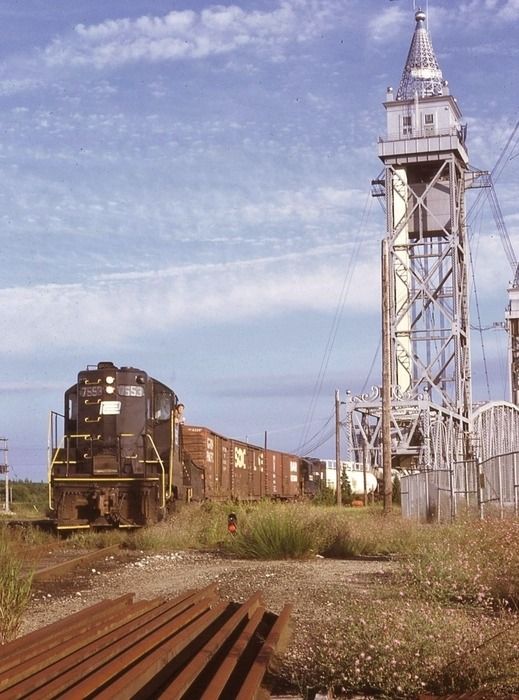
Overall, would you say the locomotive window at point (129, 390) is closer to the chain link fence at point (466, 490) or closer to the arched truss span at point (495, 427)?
the chain link fence at point (466, 490)

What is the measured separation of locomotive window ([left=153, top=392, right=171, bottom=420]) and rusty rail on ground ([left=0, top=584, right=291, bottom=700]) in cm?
1414

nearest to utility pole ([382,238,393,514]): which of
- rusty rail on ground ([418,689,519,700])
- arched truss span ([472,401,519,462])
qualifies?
rusty rail on ground ([418,689,519,700])

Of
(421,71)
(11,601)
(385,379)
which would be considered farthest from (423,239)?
(11,601)

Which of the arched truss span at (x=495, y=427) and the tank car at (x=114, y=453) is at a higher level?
the arched truss span at (x=495, y=427)

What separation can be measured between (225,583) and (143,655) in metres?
5.41

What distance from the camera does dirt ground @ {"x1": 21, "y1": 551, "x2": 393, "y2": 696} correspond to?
9269 millimetres

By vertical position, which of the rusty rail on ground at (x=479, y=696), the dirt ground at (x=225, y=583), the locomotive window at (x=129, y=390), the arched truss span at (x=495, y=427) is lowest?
the dirt ground at (x=225, y=583)

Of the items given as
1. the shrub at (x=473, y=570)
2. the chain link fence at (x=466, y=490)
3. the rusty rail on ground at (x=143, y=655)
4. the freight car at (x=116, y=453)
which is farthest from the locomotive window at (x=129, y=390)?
the rusty rail on ground at (x=143, y=655)

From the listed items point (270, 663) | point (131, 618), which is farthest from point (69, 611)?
point (270, 663)

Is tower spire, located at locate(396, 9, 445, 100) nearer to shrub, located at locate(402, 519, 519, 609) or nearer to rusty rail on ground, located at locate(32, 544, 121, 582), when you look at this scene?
rusty rail on ground, located at locate(32, 544, 121, 582)

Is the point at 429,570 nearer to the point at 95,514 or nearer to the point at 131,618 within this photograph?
the point at 131,618

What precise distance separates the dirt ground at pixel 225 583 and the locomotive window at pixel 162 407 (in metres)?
6.01

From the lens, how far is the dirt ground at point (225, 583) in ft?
30.4

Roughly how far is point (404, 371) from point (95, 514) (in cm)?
4867
